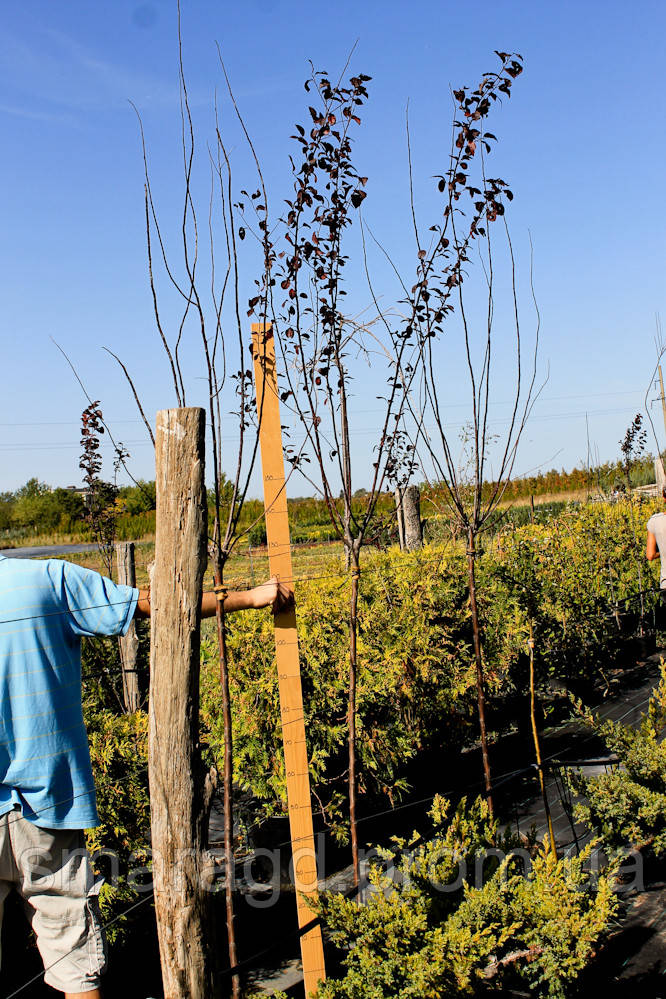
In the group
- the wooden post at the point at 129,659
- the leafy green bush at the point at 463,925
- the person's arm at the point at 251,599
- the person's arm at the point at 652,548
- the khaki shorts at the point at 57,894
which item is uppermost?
the person's arm at the point at 251,599

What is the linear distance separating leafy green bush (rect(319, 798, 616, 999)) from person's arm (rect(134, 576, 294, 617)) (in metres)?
0.95

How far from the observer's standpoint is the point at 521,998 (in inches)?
103

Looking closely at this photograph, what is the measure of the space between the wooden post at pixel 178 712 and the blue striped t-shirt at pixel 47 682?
1.44ft

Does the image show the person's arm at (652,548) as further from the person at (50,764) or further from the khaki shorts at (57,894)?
the khaki shorts at (57,894)

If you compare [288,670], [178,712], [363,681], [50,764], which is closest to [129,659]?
[363,681]

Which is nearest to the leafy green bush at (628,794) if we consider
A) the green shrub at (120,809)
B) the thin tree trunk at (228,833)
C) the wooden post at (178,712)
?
the thin tree trunk at (228,833)

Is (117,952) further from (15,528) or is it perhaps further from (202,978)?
(15,528)

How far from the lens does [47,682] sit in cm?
237

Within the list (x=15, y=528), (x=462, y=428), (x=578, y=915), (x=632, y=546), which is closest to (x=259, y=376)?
(x=578, y=915)

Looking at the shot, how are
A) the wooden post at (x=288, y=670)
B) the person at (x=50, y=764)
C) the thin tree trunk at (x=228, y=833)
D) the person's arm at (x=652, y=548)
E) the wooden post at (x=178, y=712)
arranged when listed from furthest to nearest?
the person's arm at (x=652, y=548), the wooden post at (x=288, y=670), the thin tree trunk at (x=228, y=833), the person at (x=50, y=764), the wooden post at (x=178, y=712)

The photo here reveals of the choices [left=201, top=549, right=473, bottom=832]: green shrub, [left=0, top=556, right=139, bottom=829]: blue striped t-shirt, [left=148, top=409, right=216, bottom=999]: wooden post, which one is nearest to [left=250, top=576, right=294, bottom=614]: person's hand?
[left=0, top=556, right=139, bottom=829]: blue striped t-shirt

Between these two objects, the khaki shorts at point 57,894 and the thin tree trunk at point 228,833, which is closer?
the khaki shorts at point 57,894

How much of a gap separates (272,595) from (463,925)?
1.21m

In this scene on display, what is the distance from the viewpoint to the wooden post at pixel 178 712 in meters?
1.93
